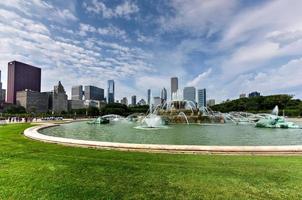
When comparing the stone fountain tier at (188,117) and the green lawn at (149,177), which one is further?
the stone fountain tier at (188,117)

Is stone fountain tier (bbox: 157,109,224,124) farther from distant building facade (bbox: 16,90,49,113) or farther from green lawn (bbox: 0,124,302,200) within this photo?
distant building facade (bbox: 16,90,49,113)

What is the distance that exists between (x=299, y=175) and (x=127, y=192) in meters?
5.59

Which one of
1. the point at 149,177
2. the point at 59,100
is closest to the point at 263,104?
the point at 149,177

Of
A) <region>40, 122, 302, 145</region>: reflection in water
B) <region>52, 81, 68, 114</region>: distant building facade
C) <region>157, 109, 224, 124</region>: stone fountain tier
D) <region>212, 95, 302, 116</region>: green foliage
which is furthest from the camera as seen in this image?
<region>52, 81, 68, 114</region>: distant building facade

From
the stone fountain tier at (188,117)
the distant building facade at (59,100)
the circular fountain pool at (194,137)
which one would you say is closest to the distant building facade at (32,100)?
the distant building facade at (59,100)

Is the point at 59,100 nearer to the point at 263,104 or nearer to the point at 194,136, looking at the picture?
the point at 263,104

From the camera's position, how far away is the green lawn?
5988 mm

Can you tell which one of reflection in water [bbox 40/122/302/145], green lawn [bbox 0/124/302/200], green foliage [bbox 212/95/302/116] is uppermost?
green foliage [bbox 212/95/302/116]

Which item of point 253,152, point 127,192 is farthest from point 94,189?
point 253,152

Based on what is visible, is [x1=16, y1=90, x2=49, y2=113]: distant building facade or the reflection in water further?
[x1=16, y1=90, x2=49, y2=113]: distant building facade

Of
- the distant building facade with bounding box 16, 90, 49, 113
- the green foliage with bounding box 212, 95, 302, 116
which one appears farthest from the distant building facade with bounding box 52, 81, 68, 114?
the green foliage with bounding box 212, 95, 302, 116

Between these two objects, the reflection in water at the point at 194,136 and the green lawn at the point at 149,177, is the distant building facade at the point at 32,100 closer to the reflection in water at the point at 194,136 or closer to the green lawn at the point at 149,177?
the reflection in water at the point at 194,136

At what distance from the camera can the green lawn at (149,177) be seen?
5988mm

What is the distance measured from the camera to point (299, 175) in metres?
7.49
